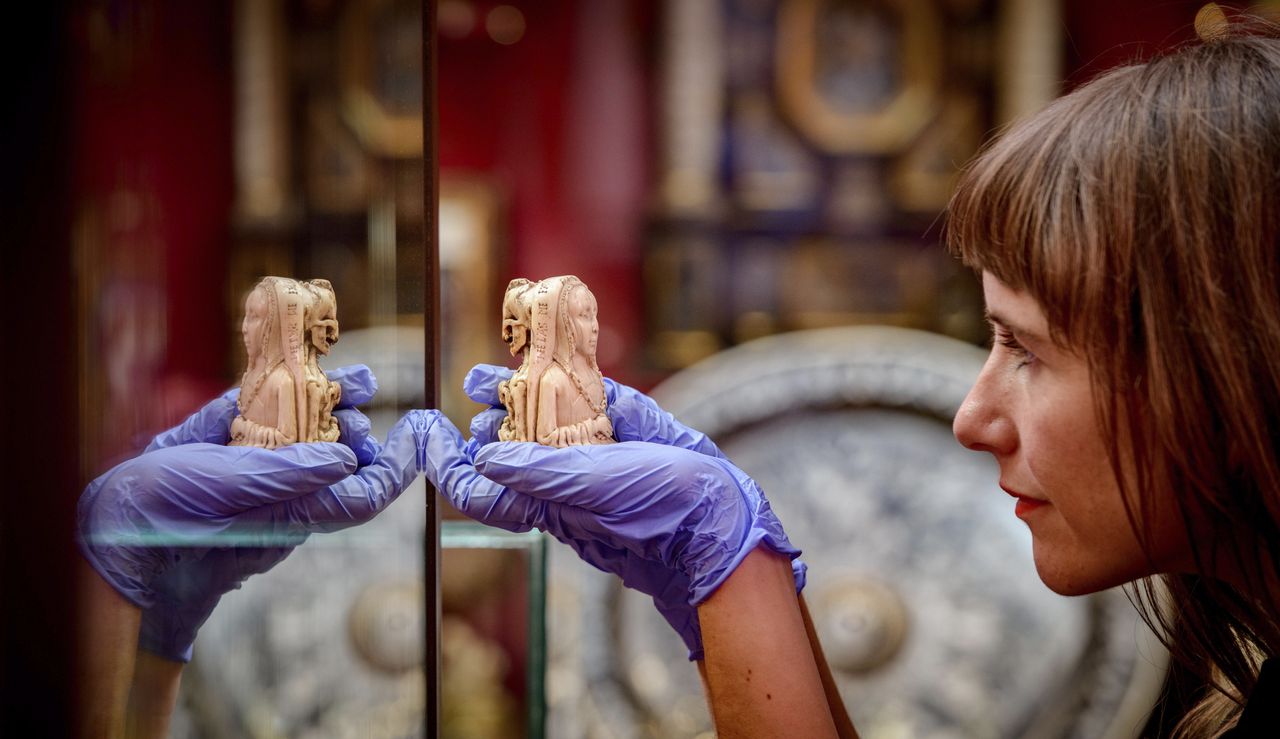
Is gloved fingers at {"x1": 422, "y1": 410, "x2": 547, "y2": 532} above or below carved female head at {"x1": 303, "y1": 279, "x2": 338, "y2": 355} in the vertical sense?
below

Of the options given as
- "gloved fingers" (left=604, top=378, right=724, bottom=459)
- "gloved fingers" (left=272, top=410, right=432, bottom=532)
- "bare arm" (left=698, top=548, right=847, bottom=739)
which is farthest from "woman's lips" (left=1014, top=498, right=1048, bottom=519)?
"gloved fingers" (left=272, top=410, right=432, bottom=532)

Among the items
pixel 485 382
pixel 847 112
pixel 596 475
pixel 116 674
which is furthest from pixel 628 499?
pixel 847 112

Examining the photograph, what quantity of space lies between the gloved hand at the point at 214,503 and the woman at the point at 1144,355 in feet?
1.61

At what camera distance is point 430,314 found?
1.18 m

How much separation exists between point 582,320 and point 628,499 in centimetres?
26

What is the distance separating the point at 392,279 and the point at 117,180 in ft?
1.47

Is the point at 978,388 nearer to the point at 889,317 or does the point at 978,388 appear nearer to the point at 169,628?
the point at 169,628

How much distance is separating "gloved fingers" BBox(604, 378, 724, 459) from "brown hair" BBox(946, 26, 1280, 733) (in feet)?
2.00

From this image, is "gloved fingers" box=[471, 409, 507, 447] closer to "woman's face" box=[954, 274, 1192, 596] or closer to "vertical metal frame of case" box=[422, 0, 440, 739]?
"vertical metal frame of case" box=[422, 0, 440, 739]

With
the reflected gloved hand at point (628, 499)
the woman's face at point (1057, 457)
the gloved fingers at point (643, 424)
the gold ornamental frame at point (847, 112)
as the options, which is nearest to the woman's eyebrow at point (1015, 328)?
the woman's face at point (1057, 457)

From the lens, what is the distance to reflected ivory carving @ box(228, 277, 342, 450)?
37.6 inches

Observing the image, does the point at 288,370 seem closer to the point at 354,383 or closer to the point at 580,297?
the point at 354,383

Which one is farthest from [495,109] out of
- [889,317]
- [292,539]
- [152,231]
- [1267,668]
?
[1267,668]

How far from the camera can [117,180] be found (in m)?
0.65
